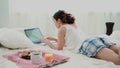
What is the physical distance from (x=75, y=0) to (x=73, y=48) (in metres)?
1.62

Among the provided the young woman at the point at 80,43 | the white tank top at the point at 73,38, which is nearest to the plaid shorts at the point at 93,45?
the young woman at the point at 80,43

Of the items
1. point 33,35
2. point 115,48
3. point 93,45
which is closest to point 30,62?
point 93,45

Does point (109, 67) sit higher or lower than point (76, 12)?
lower

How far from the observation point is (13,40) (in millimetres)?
2389

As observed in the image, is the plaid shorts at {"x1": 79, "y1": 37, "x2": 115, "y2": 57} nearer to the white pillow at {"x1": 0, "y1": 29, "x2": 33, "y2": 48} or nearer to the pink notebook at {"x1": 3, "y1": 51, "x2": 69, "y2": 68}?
the pink notebook at {"x1": 3, "y1": 51, "x2": 69, "y2": 68}

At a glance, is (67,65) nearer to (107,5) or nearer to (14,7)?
(14,7)

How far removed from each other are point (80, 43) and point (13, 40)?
706mm

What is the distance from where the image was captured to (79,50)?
2205 millimetres

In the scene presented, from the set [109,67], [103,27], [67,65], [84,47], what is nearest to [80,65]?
[67,65]

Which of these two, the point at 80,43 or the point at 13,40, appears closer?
the point at 80,43

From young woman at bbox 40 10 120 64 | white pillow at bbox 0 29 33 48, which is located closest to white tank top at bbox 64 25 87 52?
young woman at bbox 40 10 120 64

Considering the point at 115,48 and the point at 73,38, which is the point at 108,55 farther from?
the point at 73,38

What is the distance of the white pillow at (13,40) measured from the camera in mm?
2367

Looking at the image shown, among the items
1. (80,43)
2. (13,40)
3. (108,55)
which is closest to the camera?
(108,55)
